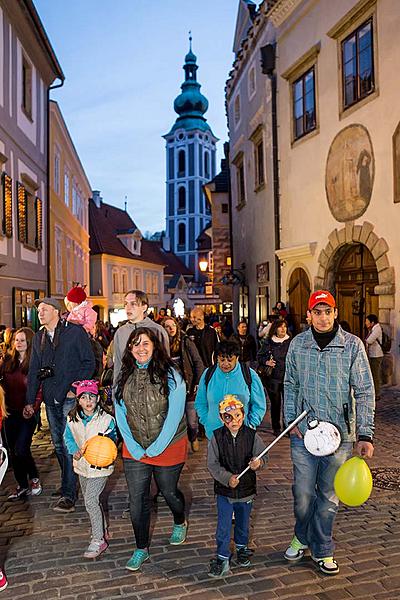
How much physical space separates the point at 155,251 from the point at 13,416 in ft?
167

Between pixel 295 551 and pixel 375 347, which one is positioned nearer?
pixel 295 551

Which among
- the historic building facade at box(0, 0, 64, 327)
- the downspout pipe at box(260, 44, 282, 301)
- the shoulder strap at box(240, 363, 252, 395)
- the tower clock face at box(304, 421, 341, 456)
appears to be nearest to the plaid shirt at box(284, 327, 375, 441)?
the tower clock face at box(304, 421, 341, 456)

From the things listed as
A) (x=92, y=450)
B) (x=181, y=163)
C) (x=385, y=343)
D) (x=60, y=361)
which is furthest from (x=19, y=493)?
(x=181, y=163)

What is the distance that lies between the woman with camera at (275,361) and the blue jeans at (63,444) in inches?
133

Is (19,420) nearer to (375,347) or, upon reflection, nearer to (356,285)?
(375,347)

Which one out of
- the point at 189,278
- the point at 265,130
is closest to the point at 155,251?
the point at 189,278

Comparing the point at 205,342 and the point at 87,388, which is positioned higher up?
the point at 205,342

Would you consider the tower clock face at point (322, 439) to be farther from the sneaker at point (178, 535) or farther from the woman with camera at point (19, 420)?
the woman with camera at point (19, 420)

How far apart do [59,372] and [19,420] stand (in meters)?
0.82

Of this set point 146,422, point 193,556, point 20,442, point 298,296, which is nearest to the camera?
point 146,422

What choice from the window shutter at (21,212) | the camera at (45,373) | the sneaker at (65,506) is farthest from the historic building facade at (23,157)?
the sneaker at (65,506)

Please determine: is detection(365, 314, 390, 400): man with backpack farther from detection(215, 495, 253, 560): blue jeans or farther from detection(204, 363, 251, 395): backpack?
detection(215, 495, 253, 560): blue jeans

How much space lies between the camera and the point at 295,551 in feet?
14.3

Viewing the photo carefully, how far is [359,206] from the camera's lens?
1356cm
